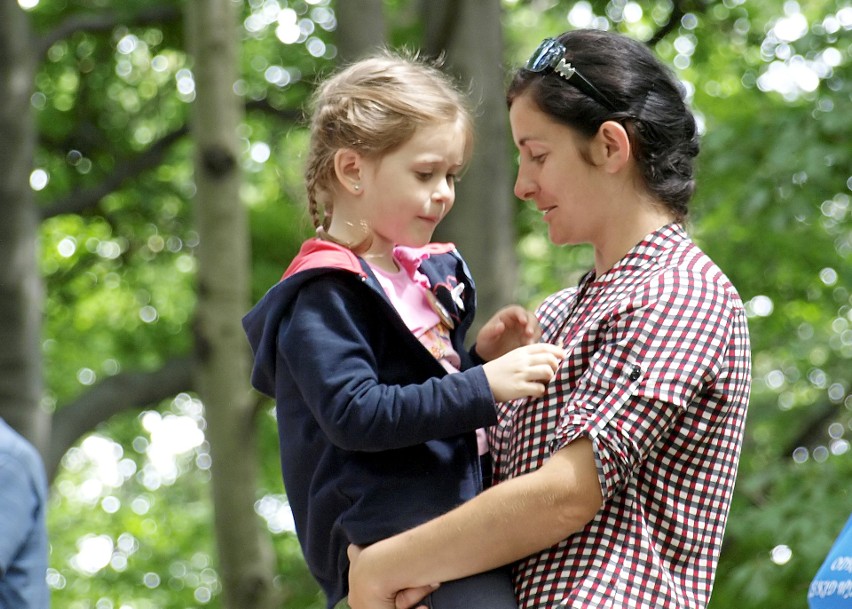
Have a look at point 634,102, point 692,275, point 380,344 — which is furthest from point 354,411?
point 634,102

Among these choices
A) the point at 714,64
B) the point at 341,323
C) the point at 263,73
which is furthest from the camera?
the point at 263,73

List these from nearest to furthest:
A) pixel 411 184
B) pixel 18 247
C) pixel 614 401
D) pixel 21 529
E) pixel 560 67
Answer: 1. pixel 614 401
2. pixel 560 67
3. pixel 411 184
4. pixel 21 529
5. pixel 18 247

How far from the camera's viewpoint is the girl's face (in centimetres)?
222

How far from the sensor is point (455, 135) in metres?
2.25

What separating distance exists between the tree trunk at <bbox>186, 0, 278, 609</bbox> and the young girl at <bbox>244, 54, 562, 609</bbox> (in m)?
3.05

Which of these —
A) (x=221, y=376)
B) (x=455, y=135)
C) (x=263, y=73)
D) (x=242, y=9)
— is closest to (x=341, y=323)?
(x=455, y=135)

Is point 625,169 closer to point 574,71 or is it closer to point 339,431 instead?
point 574,71

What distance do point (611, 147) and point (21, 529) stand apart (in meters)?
1.86

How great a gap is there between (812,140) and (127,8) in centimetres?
492

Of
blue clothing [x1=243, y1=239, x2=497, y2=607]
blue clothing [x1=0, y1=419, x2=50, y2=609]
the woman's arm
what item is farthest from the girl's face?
blue clothing [x1=0, y1=419, x2=50, y2=609]

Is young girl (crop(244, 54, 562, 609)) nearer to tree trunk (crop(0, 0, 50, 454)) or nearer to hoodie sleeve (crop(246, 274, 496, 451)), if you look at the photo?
hoodie sleeve (crop(246, 274, 496, 451))

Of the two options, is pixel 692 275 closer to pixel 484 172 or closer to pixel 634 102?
pixel 634 102

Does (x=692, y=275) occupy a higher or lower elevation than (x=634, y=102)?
lower

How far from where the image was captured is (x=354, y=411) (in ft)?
6.43
